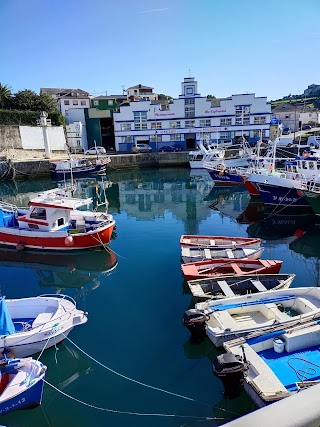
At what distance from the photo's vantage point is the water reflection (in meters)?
13.6

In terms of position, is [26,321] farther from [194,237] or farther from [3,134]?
[3,134]

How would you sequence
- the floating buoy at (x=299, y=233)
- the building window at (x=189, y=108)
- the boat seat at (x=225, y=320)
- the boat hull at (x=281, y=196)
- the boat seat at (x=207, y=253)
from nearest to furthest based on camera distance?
the boat seat at (x=225, y=320), the boat seat at (x=207, y=253), the floating buoy at (x=299, y=233), the boat hull at (x=281, y=196), the building window at (x=189, y=108)

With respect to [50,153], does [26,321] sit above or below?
below

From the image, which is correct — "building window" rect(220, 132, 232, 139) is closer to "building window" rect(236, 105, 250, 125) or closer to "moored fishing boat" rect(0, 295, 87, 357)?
"building window" rect(236, 105, 250, 125)

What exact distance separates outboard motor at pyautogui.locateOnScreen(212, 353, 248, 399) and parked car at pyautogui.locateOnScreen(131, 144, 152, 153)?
45833 millimetres

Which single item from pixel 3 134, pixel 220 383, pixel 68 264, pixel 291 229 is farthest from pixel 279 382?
pixel 3 134

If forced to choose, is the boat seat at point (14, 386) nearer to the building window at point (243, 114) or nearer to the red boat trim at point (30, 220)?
the red boat trim at point (30, 220)

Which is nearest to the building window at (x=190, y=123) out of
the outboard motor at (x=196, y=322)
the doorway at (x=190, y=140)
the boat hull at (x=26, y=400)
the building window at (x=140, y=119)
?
the doorway at (x=190, y=140)

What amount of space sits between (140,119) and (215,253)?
137 ft

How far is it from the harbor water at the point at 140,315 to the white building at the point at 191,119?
27883 mm

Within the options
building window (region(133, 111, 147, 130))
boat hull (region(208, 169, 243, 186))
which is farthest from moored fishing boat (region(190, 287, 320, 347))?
building window (region(133, 111, 147, 130))

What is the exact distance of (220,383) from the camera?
770 cm

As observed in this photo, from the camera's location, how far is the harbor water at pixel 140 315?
7.07m

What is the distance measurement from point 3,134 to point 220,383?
45059 millimetres
